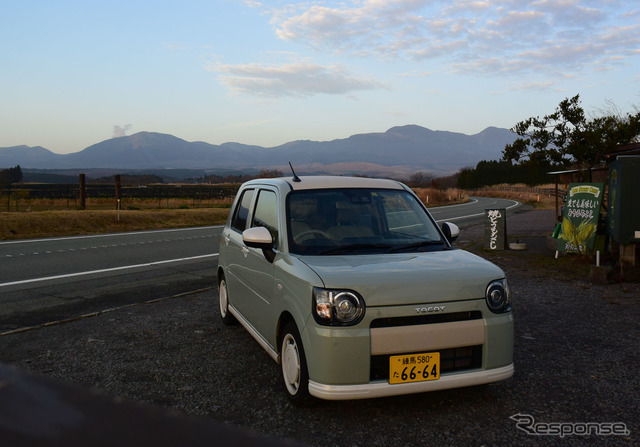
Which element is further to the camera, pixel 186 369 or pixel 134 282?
pixel 134 282

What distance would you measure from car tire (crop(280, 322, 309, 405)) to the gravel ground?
0.13 m

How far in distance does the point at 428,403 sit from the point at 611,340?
9.57 feet

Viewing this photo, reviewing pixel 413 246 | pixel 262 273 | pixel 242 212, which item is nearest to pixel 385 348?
pixel 413 246

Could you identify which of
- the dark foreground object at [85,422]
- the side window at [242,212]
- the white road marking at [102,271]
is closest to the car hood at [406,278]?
the side window at [242,212]

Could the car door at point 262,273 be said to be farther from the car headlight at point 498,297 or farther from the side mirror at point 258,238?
the car headlight at point 498,297

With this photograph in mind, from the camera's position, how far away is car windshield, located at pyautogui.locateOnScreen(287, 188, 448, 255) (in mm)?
4789

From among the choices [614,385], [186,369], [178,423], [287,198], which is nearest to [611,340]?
[614,385]

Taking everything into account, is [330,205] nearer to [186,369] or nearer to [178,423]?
[186,369]

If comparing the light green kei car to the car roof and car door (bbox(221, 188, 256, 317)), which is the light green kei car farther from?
car door (bbox(221, 188, 256, 317))

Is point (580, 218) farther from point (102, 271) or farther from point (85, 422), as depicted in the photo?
point (85, 422)

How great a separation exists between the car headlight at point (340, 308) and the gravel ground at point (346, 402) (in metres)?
0.75

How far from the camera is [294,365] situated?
410 centimetres

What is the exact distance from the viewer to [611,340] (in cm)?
587

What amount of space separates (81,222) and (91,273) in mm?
11656
